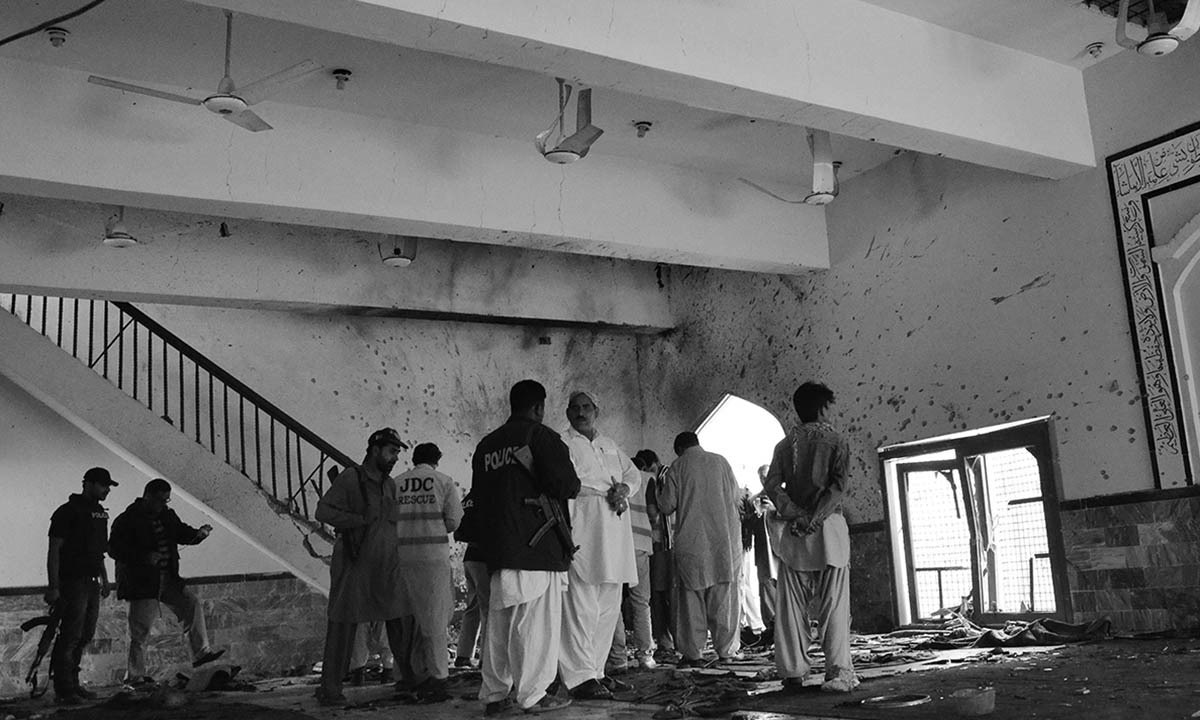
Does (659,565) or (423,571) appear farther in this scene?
(659,565)

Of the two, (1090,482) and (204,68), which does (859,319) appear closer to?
(1090,482)

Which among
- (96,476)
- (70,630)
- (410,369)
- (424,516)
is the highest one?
(410,369)

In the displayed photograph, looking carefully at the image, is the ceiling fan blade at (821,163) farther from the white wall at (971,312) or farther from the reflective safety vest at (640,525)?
the reflective safety vest at (640,525)

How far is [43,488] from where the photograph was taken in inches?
367

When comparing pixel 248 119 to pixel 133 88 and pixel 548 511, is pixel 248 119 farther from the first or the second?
pixel 548 511

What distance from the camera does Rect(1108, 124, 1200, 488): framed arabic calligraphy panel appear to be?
709 cm

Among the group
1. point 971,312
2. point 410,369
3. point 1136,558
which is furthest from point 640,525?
point 410,369

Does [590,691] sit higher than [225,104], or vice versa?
[225,104]

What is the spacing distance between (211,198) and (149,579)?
2755 millimetres

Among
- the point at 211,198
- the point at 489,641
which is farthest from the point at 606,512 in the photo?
the point at 211,198

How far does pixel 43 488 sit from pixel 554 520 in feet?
21.6

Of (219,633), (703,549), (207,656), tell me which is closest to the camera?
(703,549)

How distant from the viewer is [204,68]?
276 inches

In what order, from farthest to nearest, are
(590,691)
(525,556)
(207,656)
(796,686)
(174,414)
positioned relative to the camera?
(174,414) → (207,656) → (590,691) → (796,686) → (525,556)
